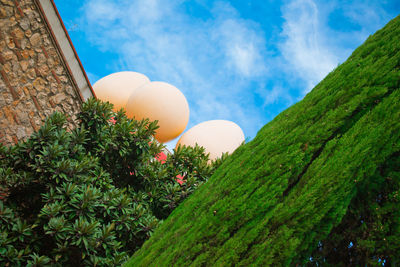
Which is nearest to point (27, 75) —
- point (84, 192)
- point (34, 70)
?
point (34, 70)

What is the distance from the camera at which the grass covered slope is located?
1.84 meters

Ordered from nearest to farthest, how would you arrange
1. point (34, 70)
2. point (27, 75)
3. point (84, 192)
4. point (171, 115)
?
point (84, 192) → point (27, 75) → point (34, 70) → point (171, 115)

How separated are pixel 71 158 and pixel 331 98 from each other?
487 centimetres

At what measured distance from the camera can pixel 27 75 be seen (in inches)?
246

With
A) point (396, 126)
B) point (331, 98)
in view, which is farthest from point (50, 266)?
point (396, 126)

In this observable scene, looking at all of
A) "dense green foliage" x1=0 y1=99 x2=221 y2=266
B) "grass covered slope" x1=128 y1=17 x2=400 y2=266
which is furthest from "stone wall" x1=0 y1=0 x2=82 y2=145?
"grass covered slope" x1=128 y1=17 x2=400 y2=266

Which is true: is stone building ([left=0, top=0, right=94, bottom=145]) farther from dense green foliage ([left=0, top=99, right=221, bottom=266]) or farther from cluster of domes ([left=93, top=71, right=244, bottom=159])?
cluster of domes ([left=93, top=71, right=244, bottom=159])

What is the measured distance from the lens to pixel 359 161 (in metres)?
1.87

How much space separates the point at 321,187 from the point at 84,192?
13.2ft

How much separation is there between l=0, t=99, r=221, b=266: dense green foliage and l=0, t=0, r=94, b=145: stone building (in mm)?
965

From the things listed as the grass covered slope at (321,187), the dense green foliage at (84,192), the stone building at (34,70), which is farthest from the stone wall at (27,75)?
the grass covered slope at (321,187)

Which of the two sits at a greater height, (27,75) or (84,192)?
(27,75)

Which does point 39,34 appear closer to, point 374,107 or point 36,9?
point 36,9

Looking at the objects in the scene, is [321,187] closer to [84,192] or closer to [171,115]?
[84,192]
